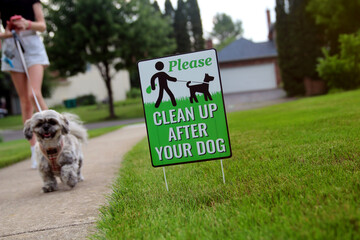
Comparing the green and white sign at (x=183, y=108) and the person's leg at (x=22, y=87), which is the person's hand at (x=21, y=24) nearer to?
the person's leg at (x=22, y=87)

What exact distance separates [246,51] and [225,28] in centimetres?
5295

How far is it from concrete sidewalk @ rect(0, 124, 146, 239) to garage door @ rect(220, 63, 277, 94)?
104 feet

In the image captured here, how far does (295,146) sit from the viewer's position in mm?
4266

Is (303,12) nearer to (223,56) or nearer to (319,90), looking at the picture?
(319,90)

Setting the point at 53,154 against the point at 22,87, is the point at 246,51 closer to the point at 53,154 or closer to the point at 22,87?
the point at 22,87

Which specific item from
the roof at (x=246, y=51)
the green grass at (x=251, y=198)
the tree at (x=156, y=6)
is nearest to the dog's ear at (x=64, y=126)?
the green grass at (x=251, y=198)

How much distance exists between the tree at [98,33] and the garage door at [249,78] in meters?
13.8

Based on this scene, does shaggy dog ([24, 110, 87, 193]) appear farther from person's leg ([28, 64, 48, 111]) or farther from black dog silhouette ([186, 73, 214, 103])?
black dog silhouette ([186, 73, 214, 103])

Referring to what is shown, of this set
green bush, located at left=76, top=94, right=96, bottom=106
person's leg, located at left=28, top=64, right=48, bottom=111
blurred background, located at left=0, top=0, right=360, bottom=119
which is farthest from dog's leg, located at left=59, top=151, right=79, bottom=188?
green bush, located at left=76, top=94, right=96, bottom=106

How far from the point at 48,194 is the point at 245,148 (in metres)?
2.24

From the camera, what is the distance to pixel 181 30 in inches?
1049

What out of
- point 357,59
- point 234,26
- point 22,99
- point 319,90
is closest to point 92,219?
point 22,99

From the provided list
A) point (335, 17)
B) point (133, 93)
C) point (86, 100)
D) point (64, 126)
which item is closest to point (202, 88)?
point (64, 126)

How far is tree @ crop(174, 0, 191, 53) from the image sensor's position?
2428cm
